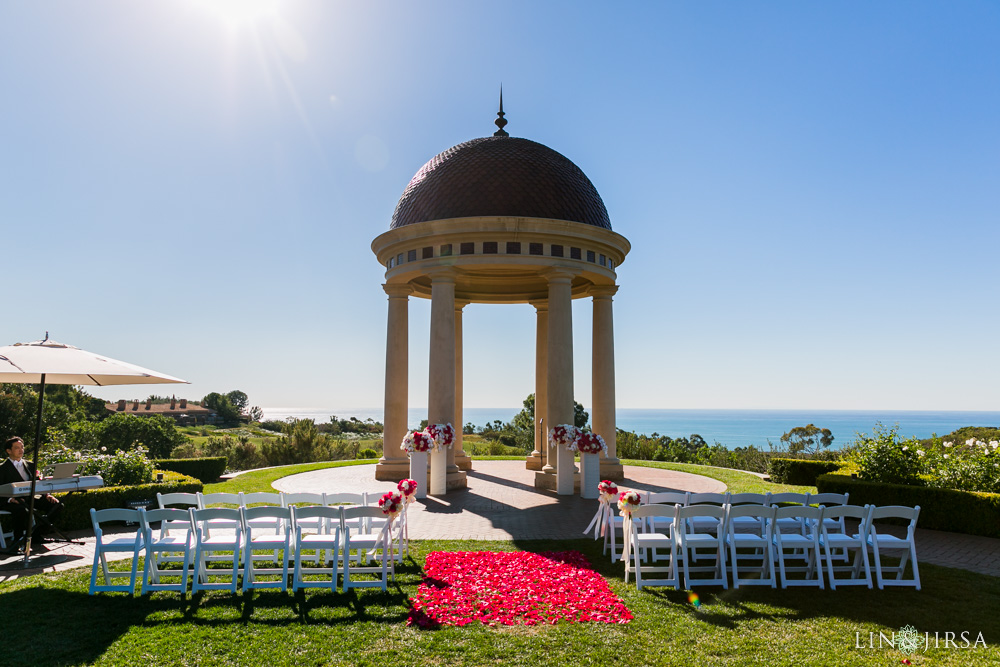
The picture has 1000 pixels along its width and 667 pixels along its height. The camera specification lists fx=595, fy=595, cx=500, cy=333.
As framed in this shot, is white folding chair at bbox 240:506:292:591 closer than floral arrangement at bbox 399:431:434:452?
Yes

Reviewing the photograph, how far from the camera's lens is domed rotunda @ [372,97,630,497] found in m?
20.9

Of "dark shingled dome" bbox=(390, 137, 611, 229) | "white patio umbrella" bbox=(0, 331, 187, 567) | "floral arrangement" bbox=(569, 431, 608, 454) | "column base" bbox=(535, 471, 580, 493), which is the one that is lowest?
"column base" bbox=(535, 471, 580, 493)

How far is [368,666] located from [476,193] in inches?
701

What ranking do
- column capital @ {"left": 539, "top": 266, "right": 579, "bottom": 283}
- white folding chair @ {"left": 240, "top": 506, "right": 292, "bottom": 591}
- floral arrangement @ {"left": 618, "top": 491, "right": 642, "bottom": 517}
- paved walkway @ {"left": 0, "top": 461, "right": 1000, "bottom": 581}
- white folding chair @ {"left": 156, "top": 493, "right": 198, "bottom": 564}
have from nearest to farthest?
white folding chair @ {"left": 240, "top": 506, "right": 292, "bottom": 591} < white folding chair @ {"left": 156, "top": 493, "right": 198, "bottom": 564} < floral arrangement @ {"left": 618, "top": 491, "right": 642, "bottom": 517} < paved walkway @ {"left": 0, "top": 461, "right": 1000, "bottom": 581} < column capital @ {"left": 539, "top": 266, "right": 579, "bottom": 283}

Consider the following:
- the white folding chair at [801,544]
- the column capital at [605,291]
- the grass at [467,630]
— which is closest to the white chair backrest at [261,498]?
the grass at [467,630]

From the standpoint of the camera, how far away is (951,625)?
8180 millimetres

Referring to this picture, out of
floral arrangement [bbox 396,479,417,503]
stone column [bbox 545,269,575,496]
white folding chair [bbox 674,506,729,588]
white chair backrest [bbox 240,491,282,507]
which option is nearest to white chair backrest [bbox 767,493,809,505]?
white folding chair [bbox 674,506,729,588]

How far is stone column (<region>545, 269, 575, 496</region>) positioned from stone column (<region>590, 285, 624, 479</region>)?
2845mm

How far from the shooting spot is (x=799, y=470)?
22.6 m

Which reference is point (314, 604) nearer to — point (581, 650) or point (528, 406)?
point (581, 650)

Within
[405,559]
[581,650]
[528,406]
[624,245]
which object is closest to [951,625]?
[581,650]

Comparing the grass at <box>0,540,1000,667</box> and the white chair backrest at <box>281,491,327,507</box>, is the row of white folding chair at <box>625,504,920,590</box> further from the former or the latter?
the white chair backrest at <box>281,491,327,507</box>

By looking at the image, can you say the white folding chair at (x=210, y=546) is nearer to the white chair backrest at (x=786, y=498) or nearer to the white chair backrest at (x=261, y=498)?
the white chair backrest at (x=261, y=498)

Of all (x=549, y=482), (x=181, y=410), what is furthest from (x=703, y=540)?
(x=181, y=410)
